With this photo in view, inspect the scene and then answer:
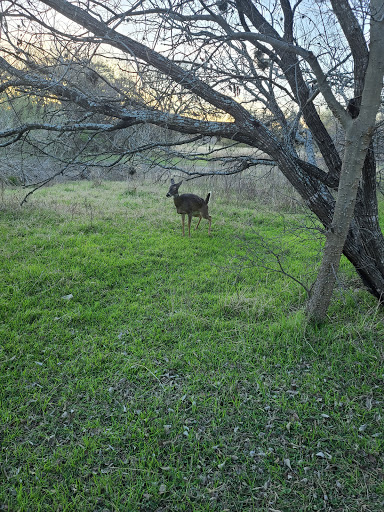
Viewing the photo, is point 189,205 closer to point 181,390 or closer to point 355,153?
point 355,153

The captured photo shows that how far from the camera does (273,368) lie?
4.09 m

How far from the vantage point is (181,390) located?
372 centimetres

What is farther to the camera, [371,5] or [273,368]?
[273,368]

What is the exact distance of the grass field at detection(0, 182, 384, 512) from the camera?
107 inches

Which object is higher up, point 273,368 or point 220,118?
point 220,118

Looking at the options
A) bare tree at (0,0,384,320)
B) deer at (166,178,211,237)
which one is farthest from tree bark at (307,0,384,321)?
deer at (166,178,211,237)

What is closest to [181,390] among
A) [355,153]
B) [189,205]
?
[355,153]

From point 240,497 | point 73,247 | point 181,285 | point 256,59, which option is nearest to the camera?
point 240,497

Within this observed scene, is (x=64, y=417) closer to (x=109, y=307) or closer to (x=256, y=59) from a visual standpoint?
(x=109, y=307)

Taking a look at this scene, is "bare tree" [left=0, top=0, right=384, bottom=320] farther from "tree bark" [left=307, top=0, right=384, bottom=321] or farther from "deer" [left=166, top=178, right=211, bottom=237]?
"deer" [left=166, top=178, right=211, bottom=237]

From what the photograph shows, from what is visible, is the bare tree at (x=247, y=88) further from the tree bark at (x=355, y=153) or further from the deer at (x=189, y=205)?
the deer at (x=189, y=205)

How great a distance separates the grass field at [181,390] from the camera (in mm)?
2715

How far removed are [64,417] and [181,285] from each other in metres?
3.19

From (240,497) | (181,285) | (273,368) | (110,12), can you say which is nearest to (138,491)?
(240,497)
